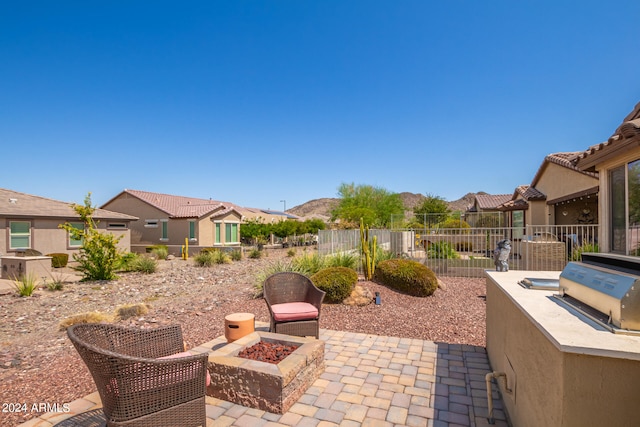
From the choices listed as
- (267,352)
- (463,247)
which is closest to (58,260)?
(267,352)

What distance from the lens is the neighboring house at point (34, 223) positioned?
16.8 meters

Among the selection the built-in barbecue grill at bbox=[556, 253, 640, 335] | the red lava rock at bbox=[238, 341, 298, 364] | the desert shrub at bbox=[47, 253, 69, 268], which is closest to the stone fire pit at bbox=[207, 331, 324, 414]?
the red lava rock at bbox=[238, 341, 298, 364]

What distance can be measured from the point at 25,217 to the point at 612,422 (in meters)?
23.4

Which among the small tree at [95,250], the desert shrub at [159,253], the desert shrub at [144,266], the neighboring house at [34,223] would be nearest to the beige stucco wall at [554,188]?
the desert shrub at [144,266]

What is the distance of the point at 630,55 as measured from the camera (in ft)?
25.7

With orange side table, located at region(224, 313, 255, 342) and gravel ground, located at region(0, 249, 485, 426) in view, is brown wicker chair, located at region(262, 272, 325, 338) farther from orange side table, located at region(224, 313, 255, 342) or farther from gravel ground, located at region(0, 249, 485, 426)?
gravel ground, located at region(0, 249, 485, 426)

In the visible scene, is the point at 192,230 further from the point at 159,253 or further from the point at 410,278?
the point at 410,278

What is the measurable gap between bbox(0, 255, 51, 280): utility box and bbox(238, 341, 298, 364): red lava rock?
505 inches

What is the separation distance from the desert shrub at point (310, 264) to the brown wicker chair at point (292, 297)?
11.4 ft

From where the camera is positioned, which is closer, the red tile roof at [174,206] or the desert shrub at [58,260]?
the desert shrub at [58,260]

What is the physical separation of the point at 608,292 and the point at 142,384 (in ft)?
10.9

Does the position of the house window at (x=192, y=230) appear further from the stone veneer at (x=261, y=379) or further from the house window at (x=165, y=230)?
the stone veneer at (x=261, y=379)

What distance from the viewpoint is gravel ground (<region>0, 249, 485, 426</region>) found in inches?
161

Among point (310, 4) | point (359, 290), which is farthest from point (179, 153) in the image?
point (359, 290)
